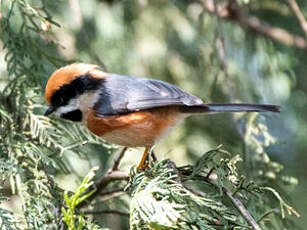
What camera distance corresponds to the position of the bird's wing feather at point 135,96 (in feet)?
10.0

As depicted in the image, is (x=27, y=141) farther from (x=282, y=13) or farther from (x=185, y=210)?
(x=282, y=13)

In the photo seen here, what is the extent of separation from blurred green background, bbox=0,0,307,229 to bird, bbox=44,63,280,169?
0.92 meters

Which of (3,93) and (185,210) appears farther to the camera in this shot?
(3,93)

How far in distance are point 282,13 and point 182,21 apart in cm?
95

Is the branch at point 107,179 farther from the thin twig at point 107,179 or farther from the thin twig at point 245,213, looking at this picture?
the thin twig at point 245,213

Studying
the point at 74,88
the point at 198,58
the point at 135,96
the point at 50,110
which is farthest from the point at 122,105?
the point at 198,58

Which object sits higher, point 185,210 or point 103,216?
point 185,210

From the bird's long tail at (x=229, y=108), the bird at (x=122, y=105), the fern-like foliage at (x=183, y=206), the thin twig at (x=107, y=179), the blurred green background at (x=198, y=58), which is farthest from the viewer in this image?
the blurred green background at (x=198, y=58)

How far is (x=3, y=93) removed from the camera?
282 centimetres

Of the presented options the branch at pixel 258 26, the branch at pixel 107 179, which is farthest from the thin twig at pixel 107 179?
the branch at pixel 258 26

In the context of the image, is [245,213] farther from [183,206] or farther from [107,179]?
[107,179]

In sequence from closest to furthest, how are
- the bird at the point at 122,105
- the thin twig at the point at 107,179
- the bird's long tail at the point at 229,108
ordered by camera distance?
the thin twig at the point at 107,179
the bird's long tail at the point at 229,108
the bird at the point at 122,105

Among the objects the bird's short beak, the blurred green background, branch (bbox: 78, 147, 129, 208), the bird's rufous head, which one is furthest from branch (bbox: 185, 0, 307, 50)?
branch (bbox: 78, 147, 129, 208)

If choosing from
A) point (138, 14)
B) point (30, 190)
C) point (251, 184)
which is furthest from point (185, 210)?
point (138, 14)
